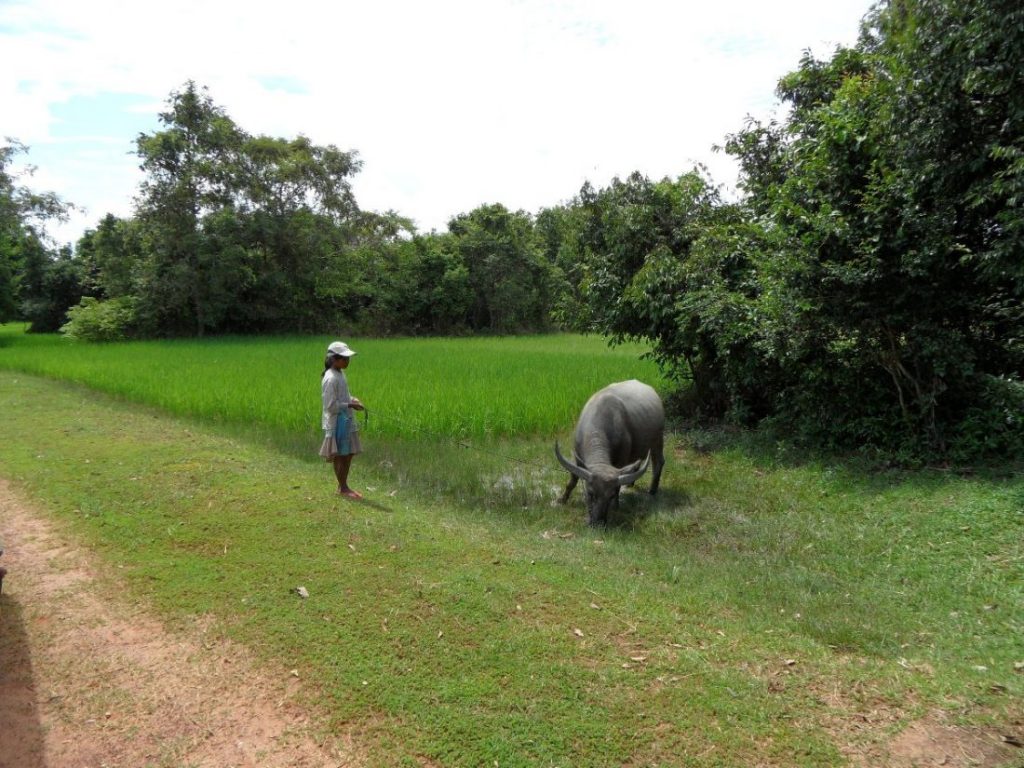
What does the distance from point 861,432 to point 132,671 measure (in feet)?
24.5

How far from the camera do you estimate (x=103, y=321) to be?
2523 cm

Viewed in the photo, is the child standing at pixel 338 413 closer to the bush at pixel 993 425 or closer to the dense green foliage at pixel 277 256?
the bush at pixel 993 425

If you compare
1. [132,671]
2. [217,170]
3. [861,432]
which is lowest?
[132,671]

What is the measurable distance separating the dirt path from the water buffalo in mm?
3576

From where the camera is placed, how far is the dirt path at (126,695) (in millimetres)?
2938

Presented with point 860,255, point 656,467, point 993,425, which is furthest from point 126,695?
point 993,425

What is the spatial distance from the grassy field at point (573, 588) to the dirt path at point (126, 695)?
0.18 meters

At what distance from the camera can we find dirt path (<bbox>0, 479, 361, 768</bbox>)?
2.94 m

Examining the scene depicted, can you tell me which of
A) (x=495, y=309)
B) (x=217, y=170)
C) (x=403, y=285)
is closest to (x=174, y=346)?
(x=217, y=170)

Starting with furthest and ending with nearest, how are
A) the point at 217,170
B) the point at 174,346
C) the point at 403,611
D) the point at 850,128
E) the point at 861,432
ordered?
the point at 217,170 < the point at 174,346 < the point at 861,432 < the point at 850,128 < the point at 403,611

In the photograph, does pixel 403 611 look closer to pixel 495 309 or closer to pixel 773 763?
pixel 773 763

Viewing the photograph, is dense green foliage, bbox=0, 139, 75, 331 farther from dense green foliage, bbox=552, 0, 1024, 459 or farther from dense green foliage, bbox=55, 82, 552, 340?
dense green foliage, bbox=552, 0, 1024, 459

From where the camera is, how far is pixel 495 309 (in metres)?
33.0

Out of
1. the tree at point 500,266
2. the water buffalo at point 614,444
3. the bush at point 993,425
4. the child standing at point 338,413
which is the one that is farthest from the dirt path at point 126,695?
the tree at point 500,266
